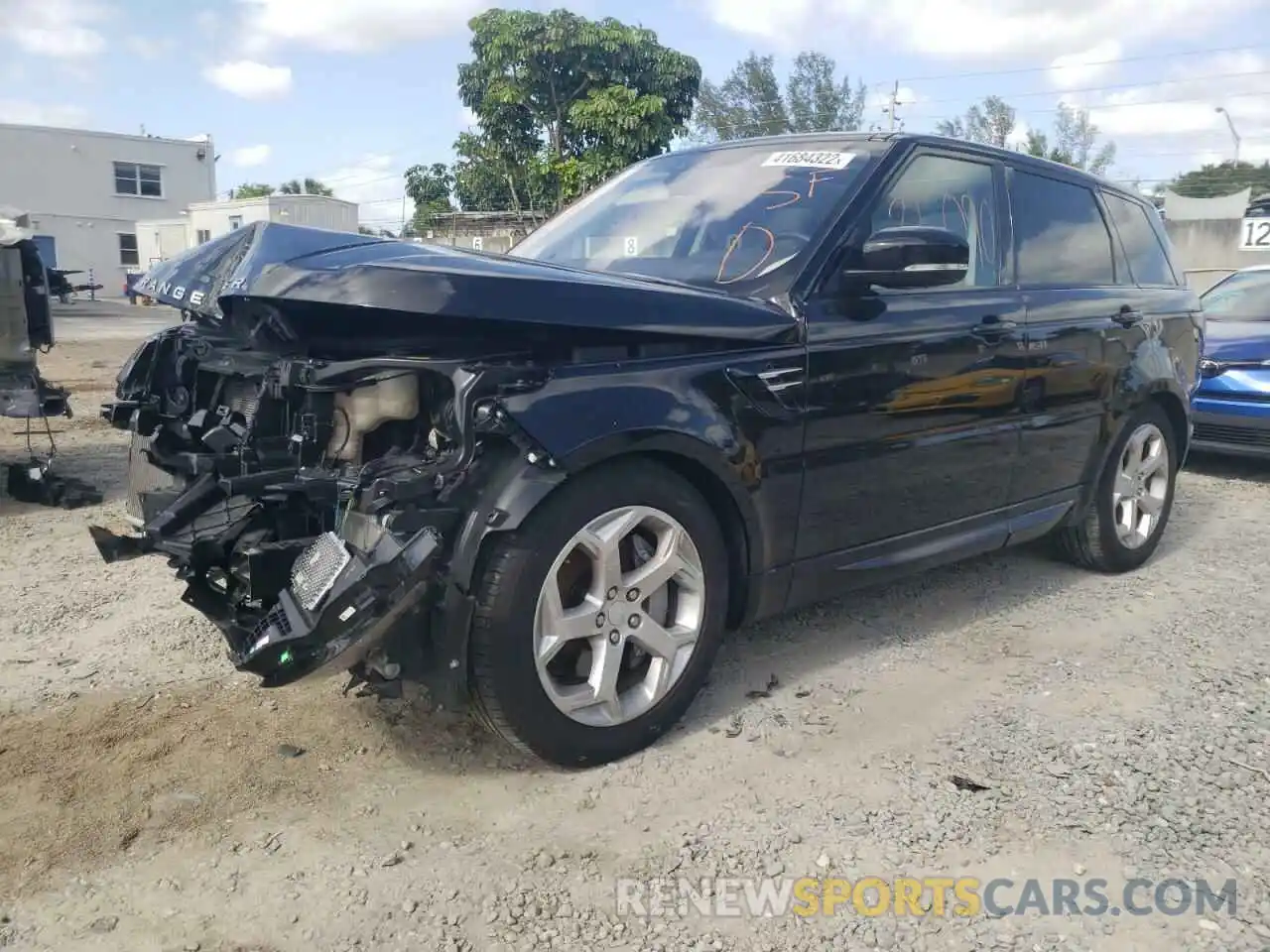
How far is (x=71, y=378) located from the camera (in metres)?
12.9

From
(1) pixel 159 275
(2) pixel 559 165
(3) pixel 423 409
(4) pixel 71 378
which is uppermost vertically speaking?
(2) pixel 559 165

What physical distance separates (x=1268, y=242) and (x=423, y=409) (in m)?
17.9

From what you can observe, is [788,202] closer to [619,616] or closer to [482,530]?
[619,616]

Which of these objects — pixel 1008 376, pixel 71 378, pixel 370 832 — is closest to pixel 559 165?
pixel 71 378

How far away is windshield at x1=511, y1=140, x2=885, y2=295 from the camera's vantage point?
11.6 ft

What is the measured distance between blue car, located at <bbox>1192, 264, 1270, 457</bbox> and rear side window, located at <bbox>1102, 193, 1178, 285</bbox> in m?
2.07

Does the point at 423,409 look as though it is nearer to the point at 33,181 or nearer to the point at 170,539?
the point at 170,539

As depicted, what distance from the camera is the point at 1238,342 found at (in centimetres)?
773

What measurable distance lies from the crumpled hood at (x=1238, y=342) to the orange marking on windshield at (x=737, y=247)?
5133mm

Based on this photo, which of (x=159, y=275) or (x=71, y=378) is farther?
(x=71, y=378)

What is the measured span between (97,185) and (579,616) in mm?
44318

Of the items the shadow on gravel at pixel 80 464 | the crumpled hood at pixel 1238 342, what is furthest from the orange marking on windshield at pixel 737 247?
the crumpled hood at pixel 1238 342

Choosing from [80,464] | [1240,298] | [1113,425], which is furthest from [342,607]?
[1240,298]

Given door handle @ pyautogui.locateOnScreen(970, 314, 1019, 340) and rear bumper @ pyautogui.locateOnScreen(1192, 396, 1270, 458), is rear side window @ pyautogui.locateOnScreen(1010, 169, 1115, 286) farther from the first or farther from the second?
rear bumper @ pyautogui.locateOnScreen(1192, 396, 1270, 458)
